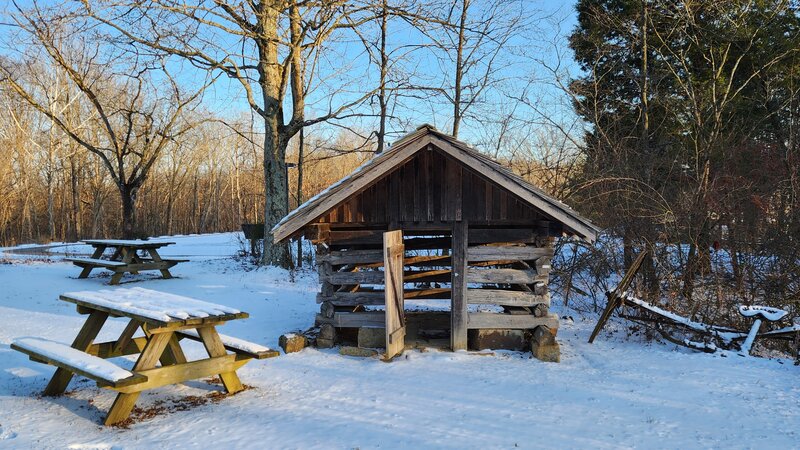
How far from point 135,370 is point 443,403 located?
3180mm

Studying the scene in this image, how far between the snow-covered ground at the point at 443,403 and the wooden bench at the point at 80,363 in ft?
1.70

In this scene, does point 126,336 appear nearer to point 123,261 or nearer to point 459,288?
point 459,288

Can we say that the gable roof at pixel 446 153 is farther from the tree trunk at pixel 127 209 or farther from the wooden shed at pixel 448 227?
the tree trunk at pixel 127 209

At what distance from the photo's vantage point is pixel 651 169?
12867 millimetres

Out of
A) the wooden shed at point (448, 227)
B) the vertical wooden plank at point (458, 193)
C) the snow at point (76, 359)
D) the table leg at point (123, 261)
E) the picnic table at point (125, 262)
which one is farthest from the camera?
the picnic table at point (125, 262)

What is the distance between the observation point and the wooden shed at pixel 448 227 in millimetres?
7758

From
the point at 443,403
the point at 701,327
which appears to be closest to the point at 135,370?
the point at 443,403

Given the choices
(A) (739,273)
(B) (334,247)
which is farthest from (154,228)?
(A) (739,273)

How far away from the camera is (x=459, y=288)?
8.09 m

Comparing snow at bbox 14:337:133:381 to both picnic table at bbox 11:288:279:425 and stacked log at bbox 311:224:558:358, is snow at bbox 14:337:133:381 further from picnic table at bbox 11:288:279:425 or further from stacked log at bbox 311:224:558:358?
stacked log at bbox 311:224:558:358

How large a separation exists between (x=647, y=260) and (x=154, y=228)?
151 feet

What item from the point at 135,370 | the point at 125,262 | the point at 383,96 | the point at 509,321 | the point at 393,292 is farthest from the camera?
the point at 383,96

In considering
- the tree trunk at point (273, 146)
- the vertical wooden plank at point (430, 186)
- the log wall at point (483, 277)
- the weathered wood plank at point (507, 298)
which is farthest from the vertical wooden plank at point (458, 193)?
the tree trunk at point (273, 146)

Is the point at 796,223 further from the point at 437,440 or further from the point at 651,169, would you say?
the point at 437,440
